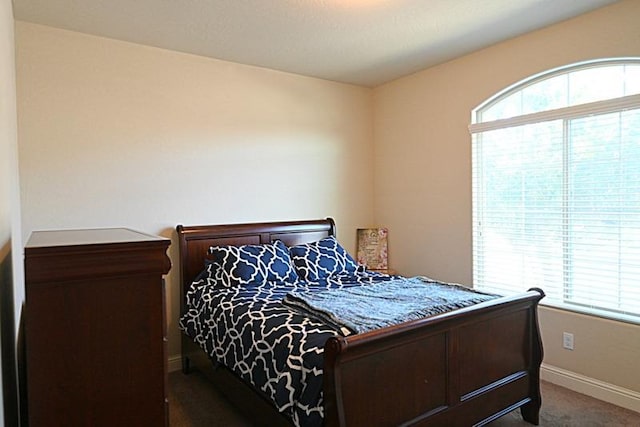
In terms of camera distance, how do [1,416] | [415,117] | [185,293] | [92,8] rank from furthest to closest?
[415,117], [185,293], [92,8], [1,416]

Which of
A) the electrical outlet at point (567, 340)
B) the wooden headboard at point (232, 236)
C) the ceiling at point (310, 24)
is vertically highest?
the ceiling at point (310, 24)

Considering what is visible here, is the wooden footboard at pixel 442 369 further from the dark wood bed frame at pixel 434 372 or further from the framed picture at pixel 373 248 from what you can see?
the framed picture at pixel 373 248

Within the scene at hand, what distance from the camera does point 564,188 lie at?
3047mm

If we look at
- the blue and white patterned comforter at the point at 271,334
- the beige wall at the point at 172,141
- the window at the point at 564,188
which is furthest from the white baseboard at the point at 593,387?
the beige wall at the point at 172,141

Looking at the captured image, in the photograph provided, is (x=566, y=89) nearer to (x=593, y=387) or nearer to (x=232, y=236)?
(x=593, y=387)

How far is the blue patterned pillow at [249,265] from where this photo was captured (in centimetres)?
317

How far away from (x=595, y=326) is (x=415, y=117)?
7.58ft

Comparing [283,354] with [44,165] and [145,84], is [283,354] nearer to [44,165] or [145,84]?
[44,165]

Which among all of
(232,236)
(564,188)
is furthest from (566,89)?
(232,236)

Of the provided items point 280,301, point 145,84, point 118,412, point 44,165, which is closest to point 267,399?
point 280,301

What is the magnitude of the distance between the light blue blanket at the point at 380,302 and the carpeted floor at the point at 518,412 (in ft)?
2.68

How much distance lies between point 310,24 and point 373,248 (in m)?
2.39

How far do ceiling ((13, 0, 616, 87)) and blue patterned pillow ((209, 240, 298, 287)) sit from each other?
1618 millimetres

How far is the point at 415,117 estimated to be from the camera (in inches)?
161
